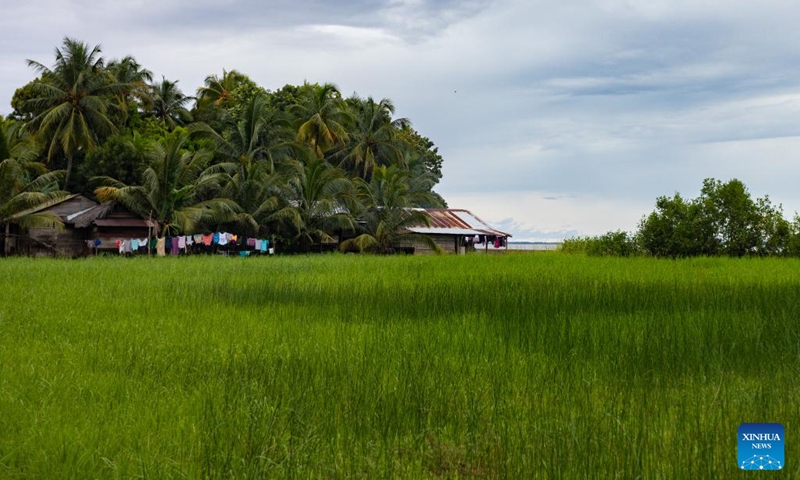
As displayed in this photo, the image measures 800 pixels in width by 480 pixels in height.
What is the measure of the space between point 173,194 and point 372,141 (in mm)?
13676

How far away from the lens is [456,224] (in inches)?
1427

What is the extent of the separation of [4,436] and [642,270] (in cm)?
1349

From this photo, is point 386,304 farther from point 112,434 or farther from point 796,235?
point 796,235

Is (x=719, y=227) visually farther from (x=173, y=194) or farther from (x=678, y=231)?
(x=173, y=194)

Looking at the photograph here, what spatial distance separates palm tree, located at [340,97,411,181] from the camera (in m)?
37.4

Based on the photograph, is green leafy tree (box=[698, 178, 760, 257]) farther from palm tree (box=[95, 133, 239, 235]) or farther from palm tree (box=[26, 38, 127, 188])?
palm tree (box=[26, 38, 127, 188])

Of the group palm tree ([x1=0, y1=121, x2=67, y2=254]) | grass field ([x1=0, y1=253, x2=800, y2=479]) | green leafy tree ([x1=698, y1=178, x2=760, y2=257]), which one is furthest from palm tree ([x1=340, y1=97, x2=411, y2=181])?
grass field ([x1=0, y1=253, x2=800, y2=479])

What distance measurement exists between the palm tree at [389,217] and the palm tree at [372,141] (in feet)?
22.9

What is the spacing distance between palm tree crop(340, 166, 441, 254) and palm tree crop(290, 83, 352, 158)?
492cm

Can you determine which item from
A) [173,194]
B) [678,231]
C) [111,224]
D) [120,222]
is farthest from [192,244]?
[678,231]

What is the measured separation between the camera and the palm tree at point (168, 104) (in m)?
37.6

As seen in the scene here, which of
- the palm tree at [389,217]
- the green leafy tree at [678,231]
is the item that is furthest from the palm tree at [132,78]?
the green leafy tree at [678,231]

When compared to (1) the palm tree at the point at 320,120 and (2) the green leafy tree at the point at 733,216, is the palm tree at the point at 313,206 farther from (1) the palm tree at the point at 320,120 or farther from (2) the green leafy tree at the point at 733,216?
(2) the green leafy tree at the point at 733,216

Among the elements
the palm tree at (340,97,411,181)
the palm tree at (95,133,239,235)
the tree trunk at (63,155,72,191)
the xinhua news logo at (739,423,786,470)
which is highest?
the palm tree at (340,97,411,181)
